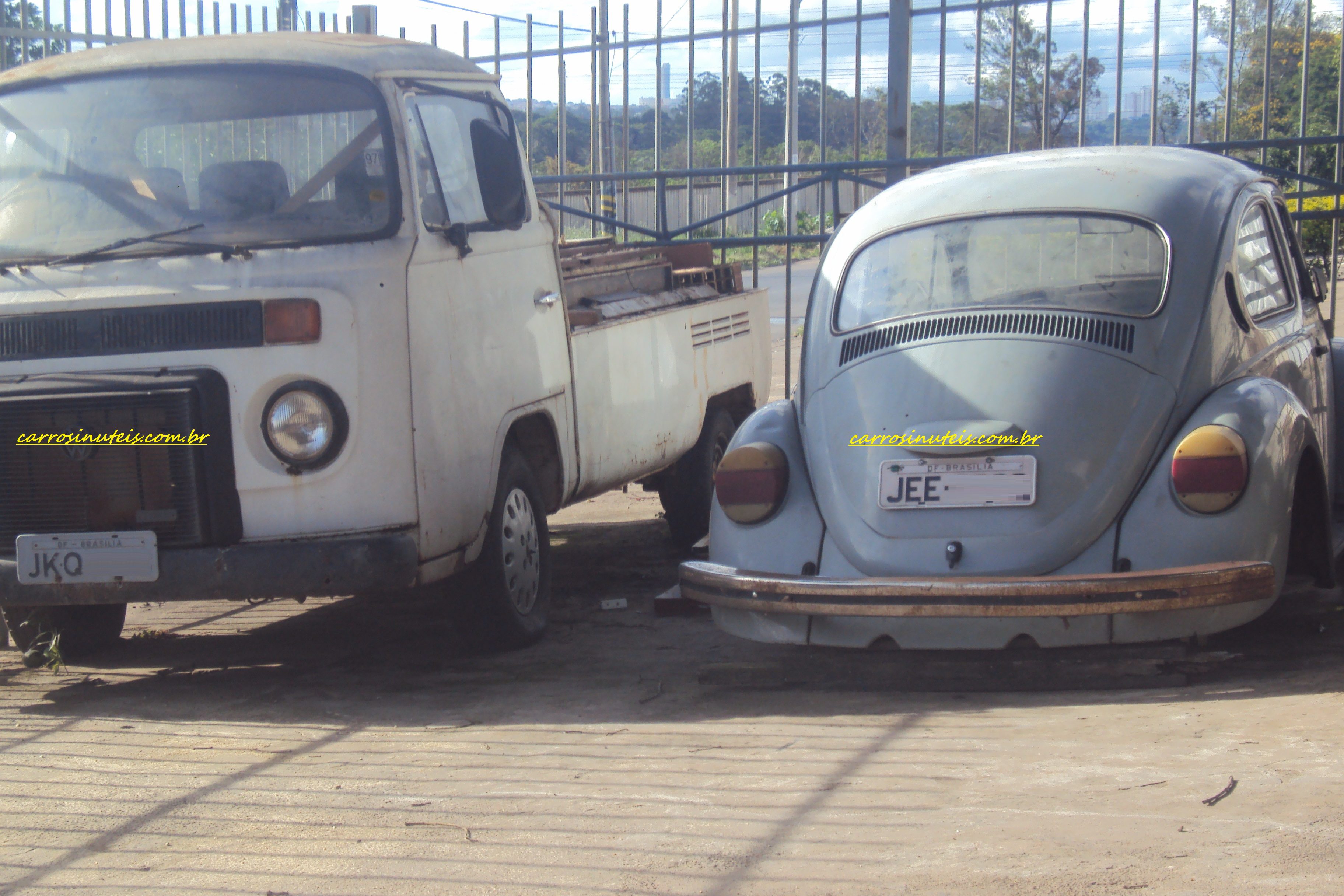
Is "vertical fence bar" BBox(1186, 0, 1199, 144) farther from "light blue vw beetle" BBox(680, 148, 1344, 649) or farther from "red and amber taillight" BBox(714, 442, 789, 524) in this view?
"red and amber taillight" BBox(714, 442, 789, 524)

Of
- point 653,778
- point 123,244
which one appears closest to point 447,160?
point 123,244

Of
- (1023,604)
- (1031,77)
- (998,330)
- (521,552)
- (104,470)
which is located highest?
(1031,77)

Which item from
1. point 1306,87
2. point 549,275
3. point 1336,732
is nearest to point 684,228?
point 549,275

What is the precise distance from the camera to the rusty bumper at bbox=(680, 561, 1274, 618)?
4.06m

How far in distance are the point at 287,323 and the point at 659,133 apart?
210 inches

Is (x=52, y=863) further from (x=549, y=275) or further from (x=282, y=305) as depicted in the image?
(x=549, y=275)

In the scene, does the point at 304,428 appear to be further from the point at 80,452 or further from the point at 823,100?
the point at 823,100

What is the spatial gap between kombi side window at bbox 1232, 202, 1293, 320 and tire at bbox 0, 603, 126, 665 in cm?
450

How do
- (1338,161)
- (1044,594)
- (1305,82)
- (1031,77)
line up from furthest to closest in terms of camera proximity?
(1031,77) → (1338,161) → (1305,82) → (1044,594)

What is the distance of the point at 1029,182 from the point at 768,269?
98.1 feet

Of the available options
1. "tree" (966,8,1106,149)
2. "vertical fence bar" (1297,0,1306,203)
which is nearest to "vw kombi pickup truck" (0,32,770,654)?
"tree" (966,8,1106,149)

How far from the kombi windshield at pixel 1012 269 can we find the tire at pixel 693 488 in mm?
2634

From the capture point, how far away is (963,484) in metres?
4.45

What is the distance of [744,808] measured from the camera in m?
3.42
